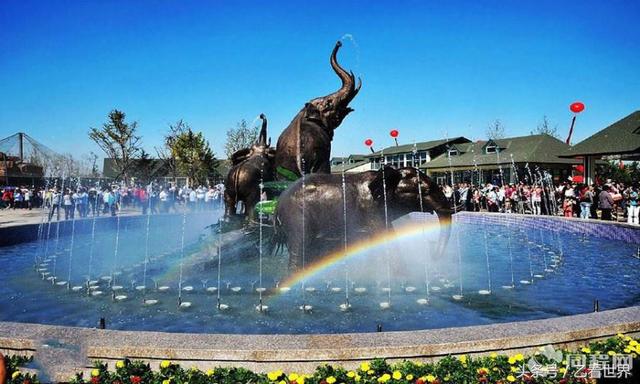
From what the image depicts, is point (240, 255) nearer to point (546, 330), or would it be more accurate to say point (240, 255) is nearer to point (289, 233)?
point (289, 233)

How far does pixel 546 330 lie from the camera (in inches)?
182

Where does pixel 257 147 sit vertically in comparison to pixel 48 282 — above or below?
above

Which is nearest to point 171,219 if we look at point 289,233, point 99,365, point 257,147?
point 257,147

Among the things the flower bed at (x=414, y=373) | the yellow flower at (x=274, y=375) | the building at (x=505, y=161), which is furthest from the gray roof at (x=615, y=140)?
the yellow flower at (x=274, y=375)

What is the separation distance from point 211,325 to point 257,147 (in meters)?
6.79

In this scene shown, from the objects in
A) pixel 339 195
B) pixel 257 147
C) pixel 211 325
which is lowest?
pixel 211 325

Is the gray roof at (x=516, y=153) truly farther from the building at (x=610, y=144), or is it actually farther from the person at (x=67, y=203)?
the person at (x=67, y=203)

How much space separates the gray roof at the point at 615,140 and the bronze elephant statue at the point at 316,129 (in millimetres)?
25070

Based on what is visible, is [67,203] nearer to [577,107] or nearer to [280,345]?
[280,345]

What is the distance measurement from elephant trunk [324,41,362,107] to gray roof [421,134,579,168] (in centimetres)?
3653

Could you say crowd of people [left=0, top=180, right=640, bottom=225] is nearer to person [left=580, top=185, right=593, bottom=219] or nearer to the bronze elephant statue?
person [left=580, top=185, right=593, bottom=219]

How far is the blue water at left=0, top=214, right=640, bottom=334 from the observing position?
639 centimetres

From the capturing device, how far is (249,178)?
11492 millimetres

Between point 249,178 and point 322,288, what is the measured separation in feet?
14.4
